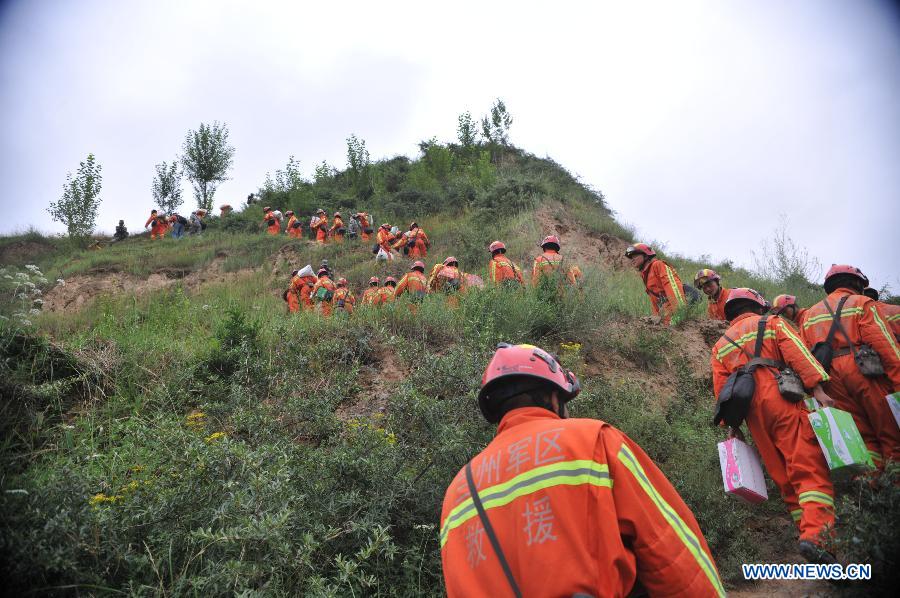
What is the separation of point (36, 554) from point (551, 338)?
576 centimetres

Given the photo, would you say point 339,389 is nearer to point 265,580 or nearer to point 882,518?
point 265,580

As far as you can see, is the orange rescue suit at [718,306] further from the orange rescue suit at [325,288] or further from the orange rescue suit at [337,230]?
the orange rescue suit at [337,230]

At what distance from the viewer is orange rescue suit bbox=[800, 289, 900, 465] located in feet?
15.0

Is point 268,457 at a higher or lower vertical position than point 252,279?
lower

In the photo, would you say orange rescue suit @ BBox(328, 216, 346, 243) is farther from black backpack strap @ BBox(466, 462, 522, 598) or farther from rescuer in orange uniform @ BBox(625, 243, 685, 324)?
black backpack strap @ BBox(466, 462, 522, 598)

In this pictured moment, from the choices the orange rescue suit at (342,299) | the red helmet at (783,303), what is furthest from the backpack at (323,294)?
the red helmet at (783,303)

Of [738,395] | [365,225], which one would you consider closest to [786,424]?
[738,395]

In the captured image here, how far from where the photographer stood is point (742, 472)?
4.08 meters

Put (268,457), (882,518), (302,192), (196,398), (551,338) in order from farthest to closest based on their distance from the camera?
(302,192) → (551,338) → (196,398) → (268,457) → (882,518)

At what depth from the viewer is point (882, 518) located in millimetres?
3029

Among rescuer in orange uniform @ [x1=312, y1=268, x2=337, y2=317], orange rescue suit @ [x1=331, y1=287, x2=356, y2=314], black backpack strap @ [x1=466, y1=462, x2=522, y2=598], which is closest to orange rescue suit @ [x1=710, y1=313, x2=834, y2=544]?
black backpack strap @ [x1=466, y1=462, x2=522, y2=598]

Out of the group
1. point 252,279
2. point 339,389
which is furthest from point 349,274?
point 339,389

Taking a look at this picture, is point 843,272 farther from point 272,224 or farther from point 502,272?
point 272,224

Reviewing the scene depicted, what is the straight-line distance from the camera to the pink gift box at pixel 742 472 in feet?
13.3
